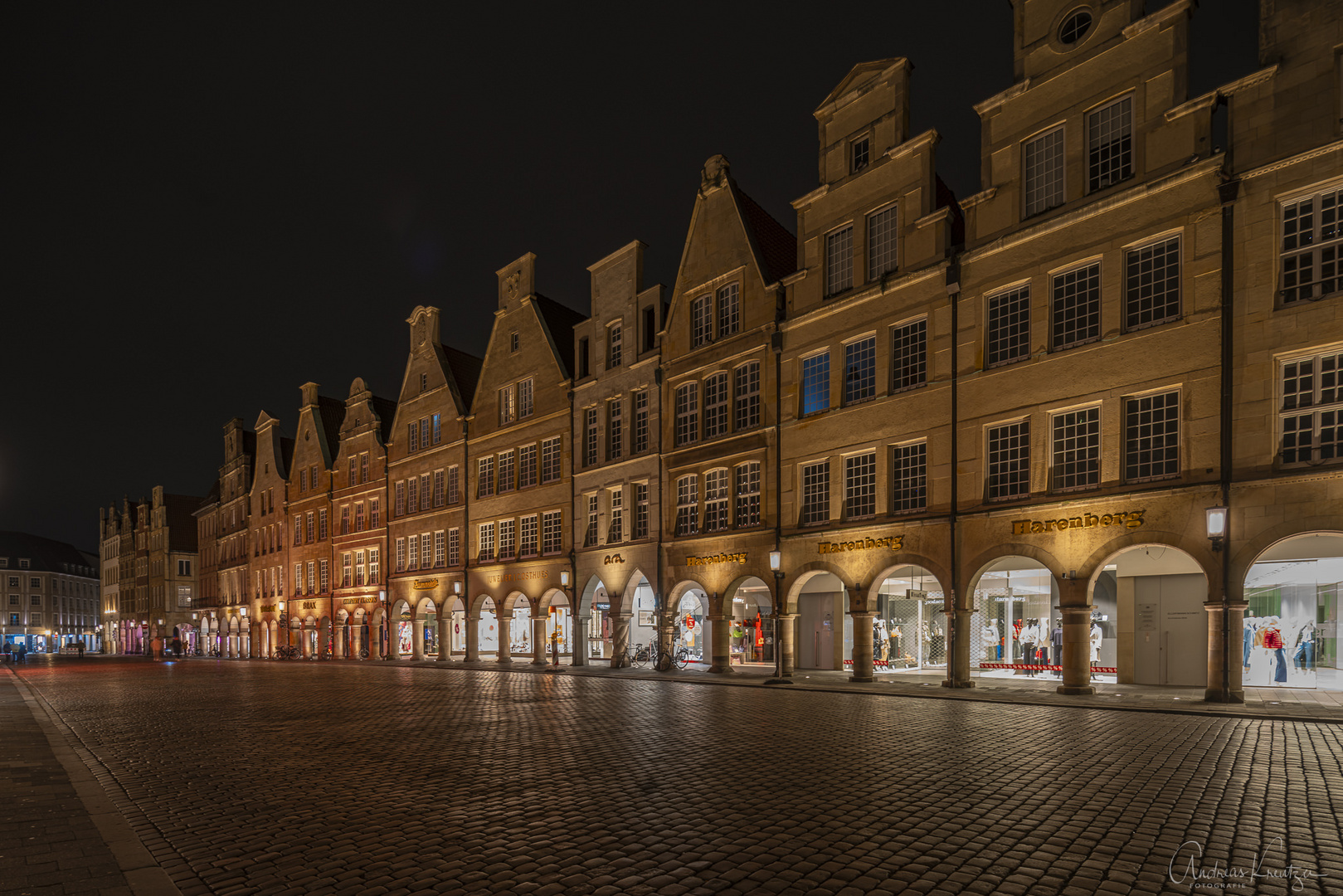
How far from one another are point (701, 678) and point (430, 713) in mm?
12143

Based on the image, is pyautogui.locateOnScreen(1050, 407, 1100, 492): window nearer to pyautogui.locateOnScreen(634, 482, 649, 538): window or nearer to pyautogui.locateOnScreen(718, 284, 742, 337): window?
pyautogui.locateOnScreen(718, 284, 742, 337): window

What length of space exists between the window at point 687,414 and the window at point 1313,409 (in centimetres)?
2025

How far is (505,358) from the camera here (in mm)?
45969

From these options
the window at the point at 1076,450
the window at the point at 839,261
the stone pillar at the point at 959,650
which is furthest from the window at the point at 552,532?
the window at the point at 1076,450

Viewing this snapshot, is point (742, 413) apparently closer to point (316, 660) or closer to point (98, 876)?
point (98, 876)

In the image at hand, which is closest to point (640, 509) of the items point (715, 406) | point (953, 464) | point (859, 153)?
point (715, 406)

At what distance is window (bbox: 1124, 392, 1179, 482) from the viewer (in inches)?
834

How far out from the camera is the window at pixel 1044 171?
24.5 m

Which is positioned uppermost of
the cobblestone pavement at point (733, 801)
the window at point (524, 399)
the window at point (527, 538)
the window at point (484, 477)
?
the window at point (524, 399)

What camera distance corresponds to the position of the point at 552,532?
4212 cm

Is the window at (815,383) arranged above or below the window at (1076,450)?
above

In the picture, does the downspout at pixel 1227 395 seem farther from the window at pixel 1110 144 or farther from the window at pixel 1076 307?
the window at pixel 1076 307

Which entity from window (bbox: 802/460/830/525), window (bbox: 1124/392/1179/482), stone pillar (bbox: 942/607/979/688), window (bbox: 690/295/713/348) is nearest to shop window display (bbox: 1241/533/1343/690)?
window (bbox: 1124/392/1179/482)

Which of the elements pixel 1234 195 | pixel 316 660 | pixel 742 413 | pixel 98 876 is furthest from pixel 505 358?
pixel 98 876
